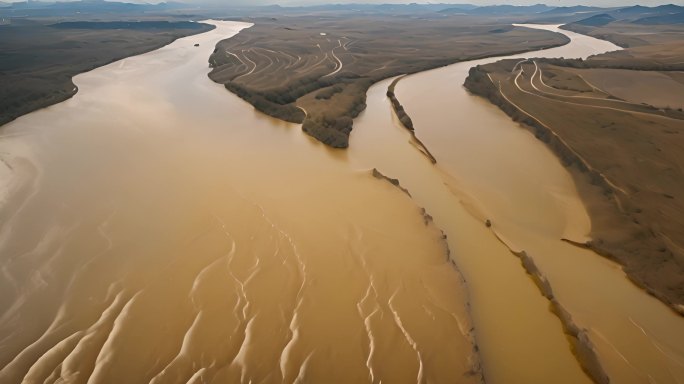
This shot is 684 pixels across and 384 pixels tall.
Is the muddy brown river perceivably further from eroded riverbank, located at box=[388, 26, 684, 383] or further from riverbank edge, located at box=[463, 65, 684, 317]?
riverbank edge, located at box=[463, 65, 684, 317]

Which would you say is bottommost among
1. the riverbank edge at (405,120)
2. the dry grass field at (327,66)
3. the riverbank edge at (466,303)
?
the riverbank edge at (466,303)

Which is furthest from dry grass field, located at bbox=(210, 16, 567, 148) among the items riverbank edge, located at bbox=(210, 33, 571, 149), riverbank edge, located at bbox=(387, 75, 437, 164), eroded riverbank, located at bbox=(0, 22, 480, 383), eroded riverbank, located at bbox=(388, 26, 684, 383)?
eroded riverbank, located at bbox=(0, 22, 480, 383)

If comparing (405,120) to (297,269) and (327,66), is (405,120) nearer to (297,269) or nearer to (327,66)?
(297,269)

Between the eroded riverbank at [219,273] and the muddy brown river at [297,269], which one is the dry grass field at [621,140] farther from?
the eroded riverbank at [219,273]

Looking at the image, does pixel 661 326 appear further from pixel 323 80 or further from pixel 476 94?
pixel 323 80

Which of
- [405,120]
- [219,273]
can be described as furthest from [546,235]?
[405,120]

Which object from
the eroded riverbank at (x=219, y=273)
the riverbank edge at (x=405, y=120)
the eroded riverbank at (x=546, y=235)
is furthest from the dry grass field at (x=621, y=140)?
the riverbank edge at (x=405, y=120)
